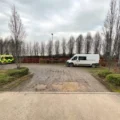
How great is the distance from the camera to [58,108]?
19.2ft

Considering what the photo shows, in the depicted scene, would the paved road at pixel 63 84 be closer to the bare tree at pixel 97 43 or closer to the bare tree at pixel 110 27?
the bare tree at pixel 110 27

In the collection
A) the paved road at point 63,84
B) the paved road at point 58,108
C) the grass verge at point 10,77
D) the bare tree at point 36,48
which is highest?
the bare tree at point 36,48

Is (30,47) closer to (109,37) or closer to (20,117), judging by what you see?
(109,37)

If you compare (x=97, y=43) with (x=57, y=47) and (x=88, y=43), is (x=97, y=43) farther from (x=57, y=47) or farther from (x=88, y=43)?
(x=57, y=47)

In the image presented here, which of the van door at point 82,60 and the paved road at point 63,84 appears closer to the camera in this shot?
the paved road at point 63,84

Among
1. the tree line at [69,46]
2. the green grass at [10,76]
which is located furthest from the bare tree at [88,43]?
the green grass at [10,76]

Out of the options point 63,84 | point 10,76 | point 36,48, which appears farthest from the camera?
point 36,48

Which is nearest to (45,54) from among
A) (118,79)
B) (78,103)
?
(118,79)

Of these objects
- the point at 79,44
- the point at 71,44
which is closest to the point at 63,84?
the point at 79,44

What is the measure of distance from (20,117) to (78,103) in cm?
238

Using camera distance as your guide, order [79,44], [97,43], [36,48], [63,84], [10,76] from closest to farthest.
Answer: [63,84] → [10,76] → [97,43] → [79,44] → [36,48]

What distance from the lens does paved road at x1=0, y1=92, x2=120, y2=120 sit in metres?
5.04

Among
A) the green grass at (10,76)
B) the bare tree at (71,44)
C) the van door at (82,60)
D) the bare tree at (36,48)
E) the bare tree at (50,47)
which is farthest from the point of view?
the bare tree at (36,48)

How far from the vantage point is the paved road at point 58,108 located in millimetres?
5035
